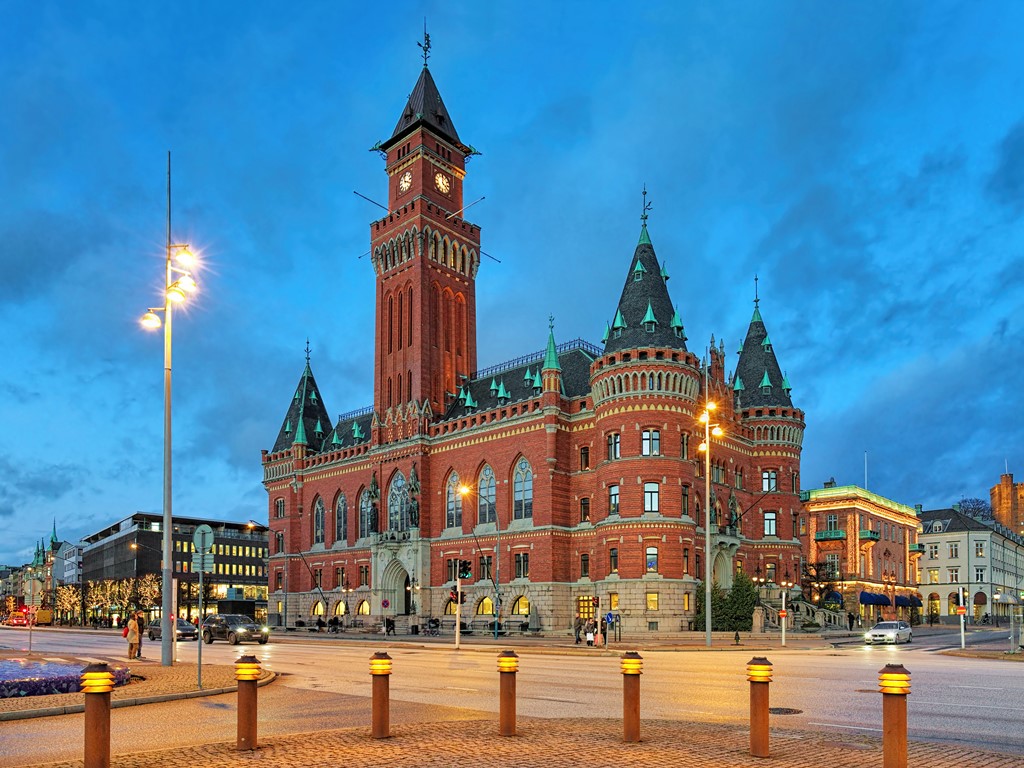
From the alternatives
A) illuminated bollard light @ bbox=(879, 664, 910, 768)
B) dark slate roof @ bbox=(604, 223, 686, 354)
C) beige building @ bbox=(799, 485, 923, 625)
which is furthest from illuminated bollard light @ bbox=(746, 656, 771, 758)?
beige building @ bbox=(799, 485, 923, 625)

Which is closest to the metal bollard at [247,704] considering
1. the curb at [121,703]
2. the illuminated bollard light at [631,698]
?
the illuminated bollard light at [631,698]

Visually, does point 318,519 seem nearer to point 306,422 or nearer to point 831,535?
point 306,422

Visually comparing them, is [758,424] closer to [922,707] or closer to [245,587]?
[922,707]

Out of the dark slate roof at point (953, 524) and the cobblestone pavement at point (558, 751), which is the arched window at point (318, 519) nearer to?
the cobblestone pavement at point (558, 751)

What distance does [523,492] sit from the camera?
6406 cm

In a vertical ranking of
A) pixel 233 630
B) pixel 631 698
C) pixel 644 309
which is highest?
pixel 644 309

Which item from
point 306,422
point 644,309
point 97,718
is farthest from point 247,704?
point 306,422

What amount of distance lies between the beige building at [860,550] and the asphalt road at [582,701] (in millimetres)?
59524

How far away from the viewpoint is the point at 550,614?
60344mm

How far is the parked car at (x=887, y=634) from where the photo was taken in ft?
163

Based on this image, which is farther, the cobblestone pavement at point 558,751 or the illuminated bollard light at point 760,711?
the illuminated bollard light at point 760,711

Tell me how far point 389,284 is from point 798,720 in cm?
6584

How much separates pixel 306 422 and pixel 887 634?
56.2 metres

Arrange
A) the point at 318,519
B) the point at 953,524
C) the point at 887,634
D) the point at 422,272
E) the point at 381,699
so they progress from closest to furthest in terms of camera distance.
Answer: the point at 381,699 < the point at 887,634 < the point at 422,272 < the point at 318,519 < the point at 953,524
